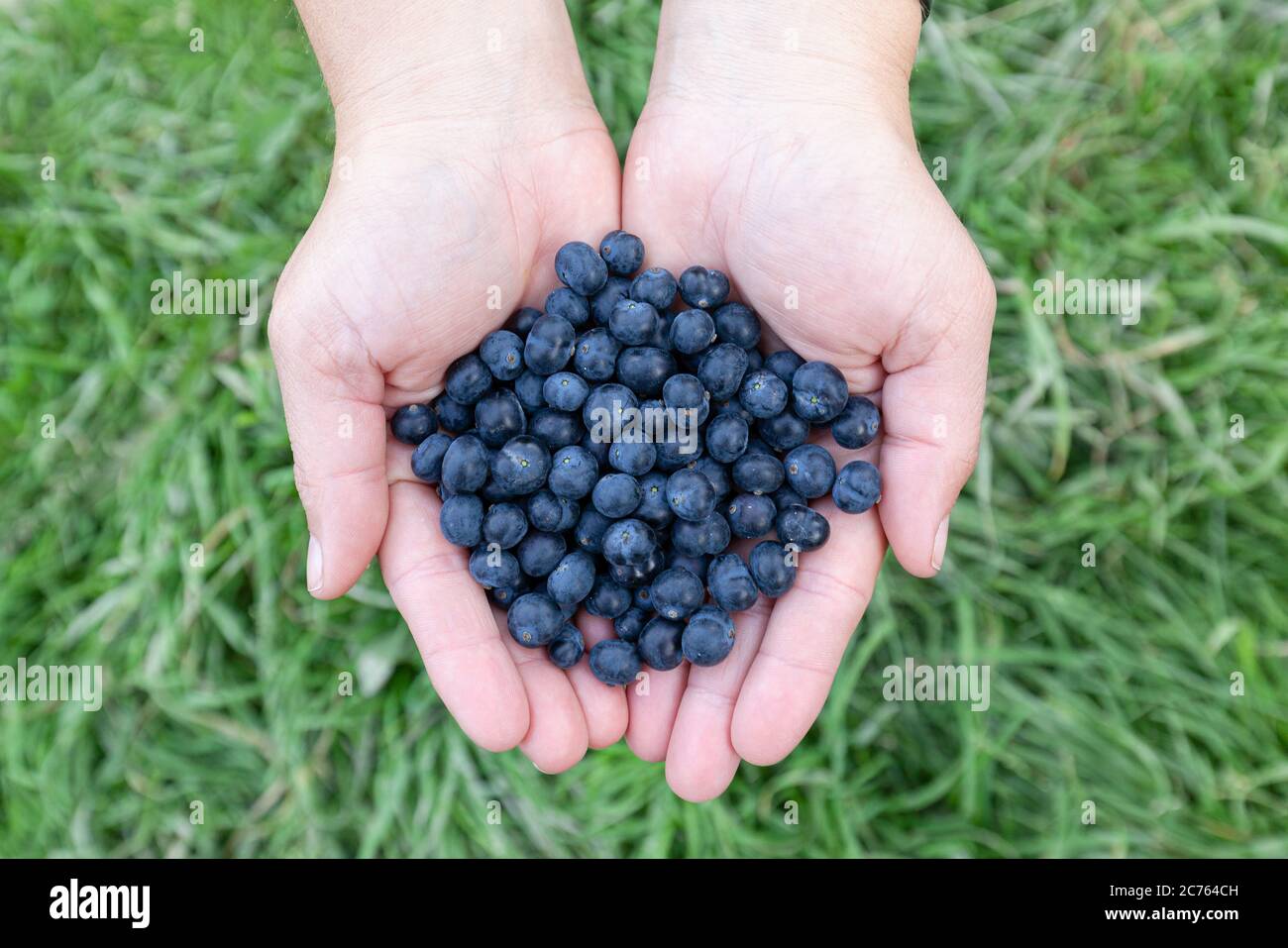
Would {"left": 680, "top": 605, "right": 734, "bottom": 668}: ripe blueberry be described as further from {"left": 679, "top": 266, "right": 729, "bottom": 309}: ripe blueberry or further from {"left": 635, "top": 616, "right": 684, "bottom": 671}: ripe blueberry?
{"left": 679, "top": 266, "right": 729, "bottom": 309}: ripe blueberry

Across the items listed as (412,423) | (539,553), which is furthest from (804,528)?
(412,423)

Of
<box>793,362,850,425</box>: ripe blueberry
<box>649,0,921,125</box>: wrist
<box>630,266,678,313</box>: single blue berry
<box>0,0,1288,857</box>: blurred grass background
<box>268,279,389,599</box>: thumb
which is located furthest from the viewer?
<box>0,0,1288,857</box>: blurred grass background

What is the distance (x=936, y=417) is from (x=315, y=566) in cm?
157

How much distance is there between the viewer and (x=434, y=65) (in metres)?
2.92

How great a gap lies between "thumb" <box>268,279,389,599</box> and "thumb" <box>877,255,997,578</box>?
1.29m

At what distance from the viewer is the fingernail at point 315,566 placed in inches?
104

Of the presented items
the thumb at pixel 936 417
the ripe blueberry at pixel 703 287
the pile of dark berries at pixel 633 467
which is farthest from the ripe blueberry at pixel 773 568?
the ripe blueberry at pixel 703 287

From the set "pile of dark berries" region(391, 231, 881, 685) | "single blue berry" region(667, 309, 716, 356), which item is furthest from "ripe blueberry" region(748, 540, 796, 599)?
"single blue berry" region(667, 309, 716, 356)

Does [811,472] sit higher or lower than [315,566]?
higher

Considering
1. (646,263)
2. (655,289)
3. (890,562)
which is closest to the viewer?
(655,289)

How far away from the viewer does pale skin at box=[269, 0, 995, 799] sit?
2633 millimetres

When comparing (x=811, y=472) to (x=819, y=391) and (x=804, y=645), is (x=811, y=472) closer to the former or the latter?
(x=819, y=391)

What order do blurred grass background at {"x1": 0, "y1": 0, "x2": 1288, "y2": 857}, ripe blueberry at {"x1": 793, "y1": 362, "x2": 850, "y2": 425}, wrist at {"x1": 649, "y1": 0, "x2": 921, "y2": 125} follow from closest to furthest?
1. ripe blueberry at {"x1": 793, "y1": 362, "x2": 850, "y2": 425}
2. wrist at {"x1": 649, "y1": 0, "x2": 921, "y2": 125}
3. blurred grass background at {"x1": 0, "y1": 0, "x2": 1288, "y2": 857}

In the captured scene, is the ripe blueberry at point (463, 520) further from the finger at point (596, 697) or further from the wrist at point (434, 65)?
the wrist at point (434, 65)
